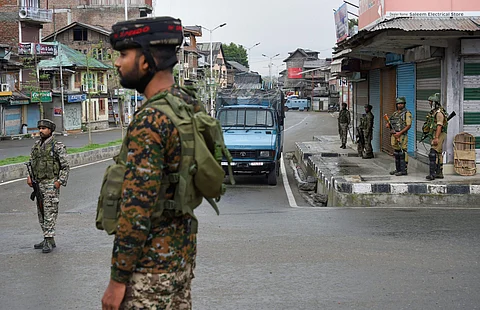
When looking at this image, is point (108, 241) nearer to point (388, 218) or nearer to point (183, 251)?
point (388, 218)

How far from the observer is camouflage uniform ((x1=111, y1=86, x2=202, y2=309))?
323 cm

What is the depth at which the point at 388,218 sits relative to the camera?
11250 millimetres

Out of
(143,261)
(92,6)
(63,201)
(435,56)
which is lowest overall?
(63,201)

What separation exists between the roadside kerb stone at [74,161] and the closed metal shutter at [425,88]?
36.8 feet

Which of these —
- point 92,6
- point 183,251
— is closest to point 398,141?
point 183,251

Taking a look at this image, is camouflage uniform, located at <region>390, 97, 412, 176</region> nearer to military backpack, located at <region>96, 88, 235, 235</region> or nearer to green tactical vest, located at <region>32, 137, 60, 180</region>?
green tactical vest, located at <region>32, 137, 60, 180</region>

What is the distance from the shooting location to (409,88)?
1836 cm

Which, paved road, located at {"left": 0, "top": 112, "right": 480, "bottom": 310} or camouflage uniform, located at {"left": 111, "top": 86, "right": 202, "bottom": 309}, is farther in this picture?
paved road, located at {"left": 0, "top": 112, "right": 480, "bottom": 310}

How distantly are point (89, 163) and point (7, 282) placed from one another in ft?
59.0

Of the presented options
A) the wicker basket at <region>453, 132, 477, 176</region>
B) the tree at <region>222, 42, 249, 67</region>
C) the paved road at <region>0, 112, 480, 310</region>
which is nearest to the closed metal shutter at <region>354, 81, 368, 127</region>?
the wicker basket at <region>453, 132, 477, 176</region>

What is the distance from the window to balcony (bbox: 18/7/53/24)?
17.0 metres

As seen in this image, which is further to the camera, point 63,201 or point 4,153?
point 4,153

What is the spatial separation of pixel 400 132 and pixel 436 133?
41.8 inches

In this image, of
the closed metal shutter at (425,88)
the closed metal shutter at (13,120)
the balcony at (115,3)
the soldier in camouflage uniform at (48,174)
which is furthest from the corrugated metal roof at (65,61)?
the soldier in camouflage uniform at (48,174)
